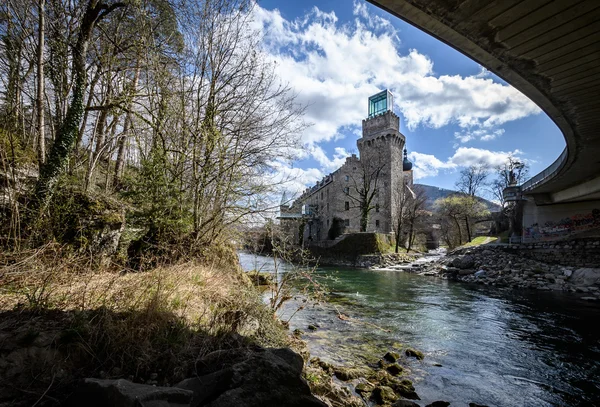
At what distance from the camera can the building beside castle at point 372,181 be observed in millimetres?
37219

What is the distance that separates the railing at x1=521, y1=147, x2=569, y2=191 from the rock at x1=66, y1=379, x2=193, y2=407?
13.5 meters

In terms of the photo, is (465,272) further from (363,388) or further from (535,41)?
(535,41)

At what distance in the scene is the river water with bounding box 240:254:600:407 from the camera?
434 cm

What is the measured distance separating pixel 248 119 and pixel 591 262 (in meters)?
21.8

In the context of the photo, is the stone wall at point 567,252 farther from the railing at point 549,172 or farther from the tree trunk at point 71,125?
the tree trunk at point 71,125

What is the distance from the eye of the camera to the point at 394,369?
4.70 meters

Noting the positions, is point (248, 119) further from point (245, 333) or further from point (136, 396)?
point (136, 396)

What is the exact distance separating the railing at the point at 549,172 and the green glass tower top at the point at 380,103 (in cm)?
2481

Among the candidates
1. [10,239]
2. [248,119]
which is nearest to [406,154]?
[248,119]

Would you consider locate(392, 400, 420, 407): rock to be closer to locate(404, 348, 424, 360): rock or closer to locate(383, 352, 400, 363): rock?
locate(383, 352, 400, 363): rock

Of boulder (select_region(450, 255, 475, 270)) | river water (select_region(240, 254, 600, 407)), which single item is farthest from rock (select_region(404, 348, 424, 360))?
boulder (select_region(450, 255, 475, 270))

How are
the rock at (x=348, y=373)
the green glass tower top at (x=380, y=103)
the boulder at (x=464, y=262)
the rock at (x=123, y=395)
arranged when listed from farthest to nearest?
the green glass tower top at (x=380, y=103)
the boulder at (x=464, y=262)
the rock at (x=348, y=373)
the rock at (x=123, y=395)

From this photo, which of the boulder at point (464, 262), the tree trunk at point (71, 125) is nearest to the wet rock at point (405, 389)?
the tree trunk at point (71, 125)

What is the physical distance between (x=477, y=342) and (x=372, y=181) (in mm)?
33489
